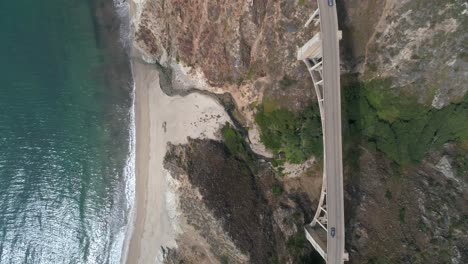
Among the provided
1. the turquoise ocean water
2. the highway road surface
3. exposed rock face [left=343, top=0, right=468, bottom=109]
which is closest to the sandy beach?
the turquoise ocean water

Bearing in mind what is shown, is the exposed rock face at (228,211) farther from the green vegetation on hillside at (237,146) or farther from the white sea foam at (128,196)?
the white sea foam at (128,196)

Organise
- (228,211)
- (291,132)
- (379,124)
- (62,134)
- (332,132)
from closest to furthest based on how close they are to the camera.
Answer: (332,132) < (379,124) < (228,211) < (291,132) < (62,134)

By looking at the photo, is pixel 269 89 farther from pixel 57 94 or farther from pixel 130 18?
pixel 57 94

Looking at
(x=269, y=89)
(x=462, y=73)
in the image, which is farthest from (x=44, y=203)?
(x=462, y=73)

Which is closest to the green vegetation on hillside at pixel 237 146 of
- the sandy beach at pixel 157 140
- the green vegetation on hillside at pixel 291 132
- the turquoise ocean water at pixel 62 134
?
the sandy beach at pixel 157 140

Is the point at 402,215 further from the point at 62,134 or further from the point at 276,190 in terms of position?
the point at 62,134

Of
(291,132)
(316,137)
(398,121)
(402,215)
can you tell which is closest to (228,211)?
(291,132)
